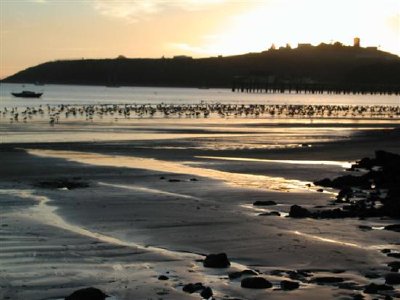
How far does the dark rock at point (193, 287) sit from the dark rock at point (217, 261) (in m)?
1.16

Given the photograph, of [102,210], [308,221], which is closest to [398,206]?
[308,221]

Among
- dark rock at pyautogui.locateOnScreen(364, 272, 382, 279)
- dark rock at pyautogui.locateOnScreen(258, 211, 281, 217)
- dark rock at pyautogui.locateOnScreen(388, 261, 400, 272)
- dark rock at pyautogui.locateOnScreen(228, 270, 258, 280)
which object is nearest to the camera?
dark rock at pyautogui.locateOnScreen(228, 270, 258, 280)

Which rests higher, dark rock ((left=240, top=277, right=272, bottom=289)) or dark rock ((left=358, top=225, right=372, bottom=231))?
dark rock ((left=240, top=277, right=272, bottom=289))

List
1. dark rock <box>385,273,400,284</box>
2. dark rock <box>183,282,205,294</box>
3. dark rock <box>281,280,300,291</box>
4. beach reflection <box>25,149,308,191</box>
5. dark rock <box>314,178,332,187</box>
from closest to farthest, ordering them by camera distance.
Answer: dark rock <box>183,282,205,294</box> → dark rock <box>281,280,300,291</box> → dark rock <box>385,273,400,284</box> → dark rock <box>314,178,332,187</box> → beach reflection <box>25,149,308,191</box>

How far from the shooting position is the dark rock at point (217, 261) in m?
10.9

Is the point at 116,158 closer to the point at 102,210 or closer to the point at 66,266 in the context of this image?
the point at 102,210

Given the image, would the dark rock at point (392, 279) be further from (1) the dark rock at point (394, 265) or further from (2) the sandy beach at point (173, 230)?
(1) the dark rock at point (394, 265)

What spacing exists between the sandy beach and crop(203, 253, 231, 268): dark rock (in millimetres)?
130

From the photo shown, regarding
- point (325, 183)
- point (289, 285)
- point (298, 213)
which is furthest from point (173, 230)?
point (325, 183)

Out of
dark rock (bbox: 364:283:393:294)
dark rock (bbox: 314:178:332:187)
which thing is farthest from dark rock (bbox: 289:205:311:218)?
dark rock (bbox: 364:283:393:294)

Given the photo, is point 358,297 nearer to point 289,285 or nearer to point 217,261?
point 289,285

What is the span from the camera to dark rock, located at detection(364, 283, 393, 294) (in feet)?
31.2

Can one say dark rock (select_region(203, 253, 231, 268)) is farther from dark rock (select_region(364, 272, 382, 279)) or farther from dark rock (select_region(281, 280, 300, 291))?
dark rock (select_region(364, 272, 382, 279))

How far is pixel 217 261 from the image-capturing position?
10891 mm
